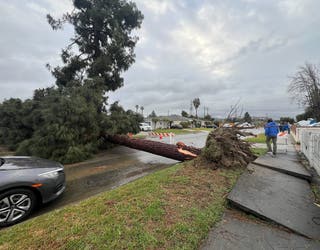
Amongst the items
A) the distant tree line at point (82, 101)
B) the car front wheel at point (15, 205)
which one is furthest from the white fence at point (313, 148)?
the distant tree line at point (82, 101)

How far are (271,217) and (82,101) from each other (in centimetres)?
846

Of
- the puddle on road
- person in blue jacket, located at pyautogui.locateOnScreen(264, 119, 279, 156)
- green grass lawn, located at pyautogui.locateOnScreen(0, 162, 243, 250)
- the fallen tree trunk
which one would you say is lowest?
the puddle on road

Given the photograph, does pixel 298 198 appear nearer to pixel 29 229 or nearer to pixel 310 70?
pixel 29 229

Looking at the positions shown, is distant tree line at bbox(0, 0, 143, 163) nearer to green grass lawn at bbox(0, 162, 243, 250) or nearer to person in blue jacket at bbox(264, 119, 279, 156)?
green grass lawn at bbox(0, 162, 243, 250)

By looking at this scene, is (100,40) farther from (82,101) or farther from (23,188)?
(23,188)

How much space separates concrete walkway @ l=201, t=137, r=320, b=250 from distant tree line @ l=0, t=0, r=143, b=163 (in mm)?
6898

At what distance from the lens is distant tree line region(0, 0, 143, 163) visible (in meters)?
7.51

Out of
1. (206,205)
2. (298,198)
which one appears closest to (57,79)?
(206,205)

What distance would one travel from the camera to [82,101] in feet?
27.1

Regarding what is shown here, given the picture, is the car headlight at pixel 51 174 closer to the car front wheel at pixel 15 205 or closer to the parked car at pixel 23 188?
the parked car at pixel 23 188

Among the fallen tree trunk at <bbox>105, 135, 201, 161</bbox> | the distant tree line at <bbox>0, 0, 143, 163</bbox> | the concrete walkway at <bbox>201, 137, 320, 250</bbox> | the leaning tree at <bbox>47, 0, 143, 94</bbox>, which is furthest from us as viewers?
the leaning tree at <bbox>47, 0, 143, 94</bbox>

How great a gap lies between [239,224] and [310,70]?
777 inches

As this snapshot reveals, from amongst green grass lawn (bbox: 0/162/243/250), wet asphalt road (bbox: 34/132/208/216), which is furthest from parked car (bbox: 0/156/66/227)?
green grass lawn (bbox: 0/162/243/250)

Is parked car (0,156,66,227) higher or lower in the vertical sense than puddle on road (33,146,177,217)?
higher
